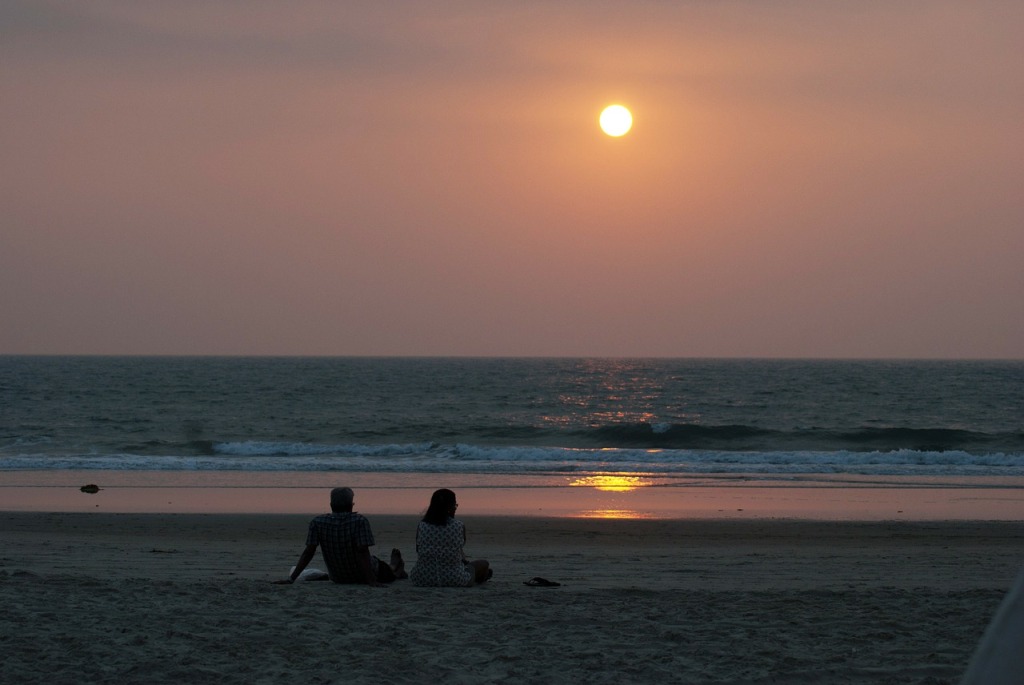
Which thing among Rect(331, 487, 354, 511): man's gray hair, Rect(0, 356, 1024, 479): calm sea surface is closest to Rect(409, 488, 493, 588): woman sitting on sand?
Rect(331, 487, 354, 511): man's gray hair

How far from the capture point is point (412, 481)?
78.3ft

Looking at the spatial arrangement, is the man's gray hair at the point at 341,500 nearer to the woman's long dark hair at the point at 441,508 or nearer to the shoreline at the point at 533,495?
the woman's long dark hair at the point at 441,508

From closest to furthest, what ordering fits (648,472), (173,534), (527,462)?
1. (173,534)
2. (648,472)
3. (527,462)

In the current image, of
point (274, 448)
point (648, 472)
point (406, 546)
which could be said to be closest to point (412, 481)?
point (648, 472)

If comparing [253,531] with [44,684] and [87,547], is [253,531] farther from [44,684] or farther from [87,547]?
[44,684]

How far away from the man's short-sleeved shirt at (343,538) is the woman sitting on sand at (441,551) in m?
0.45

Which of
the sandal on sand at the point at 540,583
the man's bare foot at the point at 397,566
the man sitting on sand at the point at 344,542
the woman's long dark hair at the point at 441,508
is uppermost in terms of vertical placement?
the woman's long dark hair at the point at 441,508

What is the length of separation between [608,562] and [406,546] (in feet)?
9.41

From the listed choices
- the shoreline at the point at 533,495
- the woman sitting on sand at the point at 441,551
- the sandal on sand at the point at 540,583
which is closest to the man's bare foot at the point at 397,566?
the woman sitting on sand at the point at 441,551

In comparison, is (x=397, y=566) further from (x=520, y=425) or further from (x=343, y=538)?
(x=520, y=425)

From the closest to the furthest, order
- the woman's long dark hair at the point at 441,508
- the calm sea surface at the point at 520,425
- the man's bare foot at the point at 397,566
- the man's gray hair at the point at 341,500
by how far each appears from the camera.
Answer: the woman's long dark hair at the point at 441,508, the man's gray hair at the point at 341,500, the man's bare foot at the point at 397,566, the calm sea surface at the point at 520,425

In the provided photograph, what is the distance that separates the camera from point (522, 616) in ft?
26.8

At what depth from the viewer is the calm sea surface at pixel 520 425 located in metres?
29.1

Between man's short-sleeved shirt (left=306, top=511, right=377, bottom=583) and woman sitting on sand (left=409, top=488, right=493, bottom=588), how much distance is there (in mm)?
450
